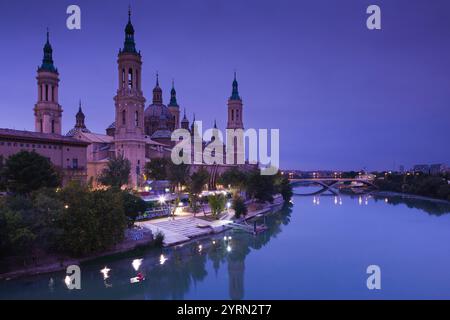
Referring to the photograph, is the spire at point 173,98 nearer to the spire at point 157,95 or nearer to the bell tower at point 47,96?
the spire at point 157,95

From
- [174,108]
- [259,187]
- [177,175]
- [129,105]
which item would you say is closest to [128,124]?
[129,105]

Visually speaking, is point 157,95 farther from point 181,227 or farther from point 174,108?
point 181,227

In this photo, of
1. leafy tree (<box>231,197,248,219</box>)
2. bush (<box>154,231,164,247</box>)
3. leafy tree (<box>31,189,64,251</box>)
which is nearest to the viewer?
leafy tree (<box>31,189,64,251</box>)

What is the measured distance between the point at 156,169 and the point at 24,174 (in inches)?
1048

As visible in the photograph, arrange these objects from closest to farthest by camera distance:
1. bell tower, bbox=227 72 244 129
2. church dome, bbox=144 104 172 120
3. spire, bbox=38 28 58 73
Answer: spire, bbox=38 28 58 73 < church dome, bbox=144 104 172 120 < bell tower, bbox=227 72 244 129

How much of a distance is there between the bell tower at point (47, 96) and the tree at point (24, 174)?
29.3m

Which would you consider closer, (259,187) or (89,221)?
(89,221)

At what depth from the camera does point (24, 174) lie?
29.1 metres

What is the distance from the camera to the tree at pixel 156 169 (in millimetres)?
54938

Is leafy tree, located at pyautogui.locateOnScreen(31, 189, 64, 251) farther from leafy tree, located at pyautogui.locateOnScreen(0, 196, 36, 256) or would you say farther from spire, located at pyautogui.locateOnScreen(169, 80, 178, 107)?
spire, located at pyautogui.locateOnScreen(169, 80, 178, 107)

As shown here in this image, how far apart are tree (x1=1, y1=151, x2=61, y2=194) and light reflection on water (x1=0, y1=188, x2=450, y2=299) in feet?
32.1

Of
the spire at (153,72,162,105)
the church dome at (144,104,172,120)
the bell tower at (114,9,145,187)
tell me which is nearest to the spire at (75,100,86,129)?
the church dome at (144,104,172,120)

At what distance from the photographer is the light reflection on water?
69.2 feet
